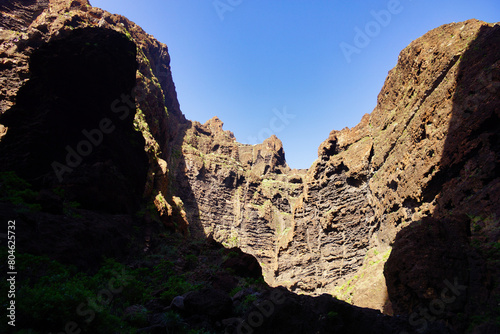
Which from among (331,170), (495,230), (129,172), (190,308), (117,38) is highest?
(331,170)

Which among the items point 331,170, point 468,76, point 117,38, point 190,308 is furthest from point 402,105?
point 190,308

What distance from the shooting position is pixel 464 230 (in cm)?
1267

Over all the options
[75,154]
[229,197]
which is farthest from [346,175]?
[229,197]

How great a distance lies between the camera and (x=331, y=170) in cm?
4134

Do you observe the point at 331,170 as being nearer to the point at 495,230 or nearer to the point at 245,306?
the point at 495,230

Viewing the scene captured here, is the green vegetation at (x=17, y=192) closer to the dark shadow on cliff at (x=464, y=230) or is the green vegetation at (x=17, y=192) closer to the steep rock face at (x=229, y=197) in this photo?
the dark shadow on cliff at (x=464, y=230)

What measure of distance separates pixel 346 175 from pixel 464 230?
25.5m

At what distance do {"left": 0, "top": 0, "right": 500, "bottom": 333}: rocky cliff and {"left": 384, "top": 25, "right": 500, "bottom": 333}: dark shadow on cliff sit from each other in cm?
7

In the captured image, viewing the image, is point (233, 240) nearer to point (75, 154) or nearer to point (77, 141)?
point (77, 141)

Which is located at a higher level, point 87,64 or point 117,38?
point 117,38

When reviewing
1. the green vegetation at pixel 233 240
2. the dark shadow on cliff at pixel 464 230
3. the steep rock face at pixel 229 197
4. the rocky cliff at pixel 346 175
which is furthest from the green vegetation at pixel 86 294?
the green vegetation at pixel 233 240

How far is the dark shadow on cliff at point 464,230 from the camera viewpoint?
10164mm

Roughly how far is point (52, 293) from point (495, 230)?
16920 mm

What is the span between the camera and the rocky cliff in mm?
10016
